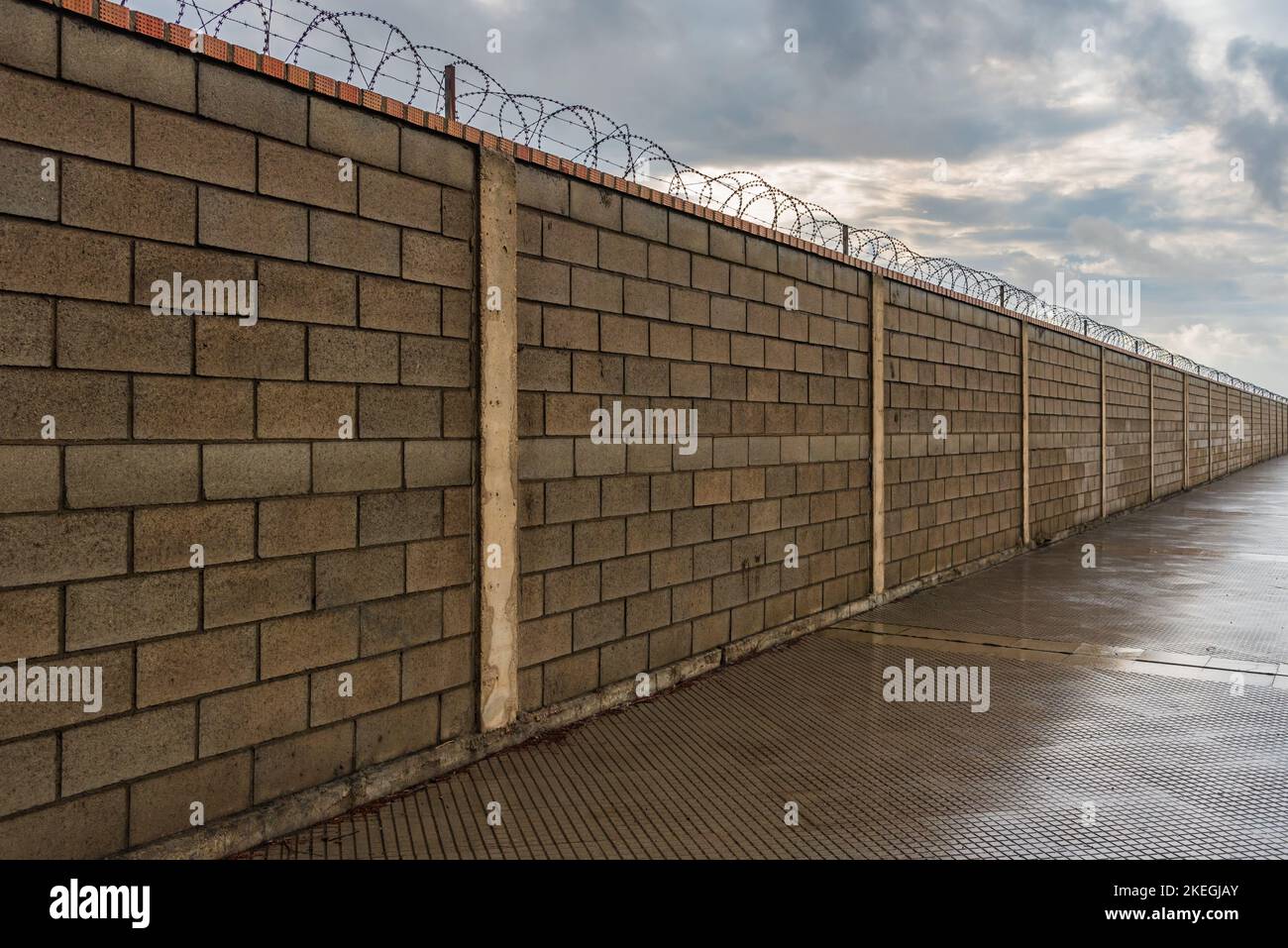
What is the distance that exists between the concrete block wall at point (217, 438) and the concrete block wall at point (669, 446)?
23.2 inches

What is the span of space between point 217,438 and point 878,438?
6482 mm

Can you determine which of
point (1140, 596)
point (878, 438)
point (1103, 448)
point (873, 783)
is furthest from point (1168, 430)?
point (873, 783)

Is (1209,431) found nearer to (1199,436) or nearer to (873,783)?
(1199,436)

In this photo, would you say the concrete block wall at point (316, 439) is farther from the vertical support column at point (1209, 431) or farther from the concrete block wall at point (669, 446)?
the vertical support column at point (1209, 431)

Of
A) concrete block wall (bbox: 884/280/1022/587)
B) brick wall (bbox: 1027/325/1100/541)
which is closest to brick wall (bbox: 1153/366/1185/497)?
brick wall (bbox: 1027/325/1100/541)

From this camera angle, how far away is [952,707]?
18.7ft

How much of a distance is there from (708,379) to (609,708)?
92.5 inches

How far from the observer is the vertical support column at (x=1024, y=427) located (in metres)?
12.8

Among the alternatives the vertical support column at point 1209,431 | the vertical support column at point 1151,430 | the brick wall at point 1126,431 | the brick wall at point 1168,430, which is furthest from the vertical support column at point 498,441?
the vertical support column at point 1209,431

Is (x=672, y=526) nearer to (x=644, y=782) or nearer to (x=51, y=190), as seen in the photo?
(x=644, y=782)

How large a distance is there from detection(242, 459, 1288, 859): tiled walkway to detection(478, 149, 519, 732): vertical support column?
1.48ft

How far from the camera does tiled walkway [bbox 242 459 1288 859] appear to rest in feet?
12.5

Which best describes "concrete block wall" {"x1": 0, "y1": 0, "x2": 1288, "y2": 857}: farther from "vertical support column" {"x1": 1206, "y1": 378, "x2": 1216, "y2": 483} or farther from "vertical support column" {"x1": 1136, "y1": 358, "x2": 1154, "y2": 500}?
"vertical support column" {"x1": 1206, "y1": 378, "x2": 1216, "y2": 483}
